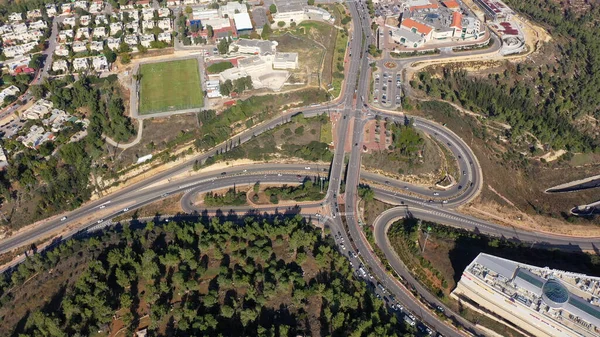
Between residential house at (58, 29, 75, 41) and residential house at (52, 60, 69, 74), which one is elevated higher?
residential house at (58, 29, 75, 41)

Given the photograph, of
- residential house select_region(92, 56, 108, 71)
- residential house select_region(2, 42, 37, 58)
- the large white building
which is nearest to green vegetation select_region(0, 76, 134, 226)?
residential house select_region(92, 56, 108, 71)

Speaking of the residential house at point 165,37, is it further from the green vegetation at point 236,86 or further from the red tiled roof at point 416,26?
the red tiled roof at point 416,26

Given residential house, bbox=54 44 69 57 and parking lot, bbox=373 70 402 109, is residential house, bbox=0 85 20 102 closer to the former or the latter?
residential house, bbox=54 44 69 57

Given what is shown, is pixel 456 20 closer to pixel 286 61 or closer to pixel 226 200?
pixel 286 61

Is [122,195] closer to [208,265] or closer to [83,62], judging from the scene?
[208,265]

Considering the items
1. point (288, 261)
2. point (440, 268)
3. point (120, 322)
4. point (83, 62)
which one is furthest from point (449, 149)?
point (83, 62)

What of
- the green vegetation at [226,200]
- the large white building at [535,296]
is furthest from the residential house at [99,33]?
the large white building at [535,296]

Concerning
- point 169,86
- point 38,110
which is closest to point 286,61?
point 169,86
